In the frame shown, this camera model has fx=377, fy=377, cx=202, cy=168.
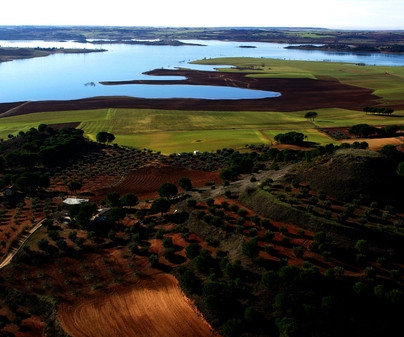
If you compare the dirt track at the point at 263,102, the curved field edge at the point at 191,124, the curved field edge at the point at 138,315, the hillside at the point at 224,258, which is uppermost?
the dirt track at the point at 263,102

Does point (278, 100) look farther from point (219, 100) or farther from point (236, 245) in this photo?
point (236, 245)

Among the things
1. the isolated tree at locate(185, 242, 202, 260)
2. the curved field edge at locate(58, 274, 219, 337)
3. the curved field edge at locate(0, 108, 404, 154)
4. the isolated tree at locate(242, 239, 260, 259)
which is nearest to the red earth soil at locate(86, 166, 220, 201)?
the curved field edge at locate(0, 108, 404, 154)

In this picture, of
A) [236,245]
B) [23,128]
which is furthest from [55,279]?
[23,128]

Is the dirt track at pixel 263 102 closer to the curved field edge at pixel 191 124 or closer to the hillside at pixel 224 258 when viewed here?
the curved field edge at pixel 191 124

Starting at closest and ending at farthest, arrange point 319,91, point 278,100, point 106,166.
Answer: point 106,166, point 278,100, point 319,91

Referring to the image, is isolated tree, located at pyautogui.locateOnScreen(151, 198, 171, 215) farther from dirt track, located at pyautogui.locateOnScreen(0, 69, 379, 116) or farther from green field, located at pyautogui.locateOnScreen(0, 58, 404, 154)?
dirt track, located at pyautogui.locateOnScreen(0, 69, 379, 116)

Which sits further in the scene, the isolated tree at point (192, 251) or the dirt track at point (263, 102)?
the dirt track at point (263, 102)

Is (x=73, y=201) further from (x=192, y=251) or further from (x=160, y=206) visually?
(x=192, y=251)

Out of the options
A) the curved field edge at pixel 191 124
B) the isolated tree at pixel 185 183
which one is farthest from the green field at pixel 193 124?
the isolated tree at pixel 185 183
